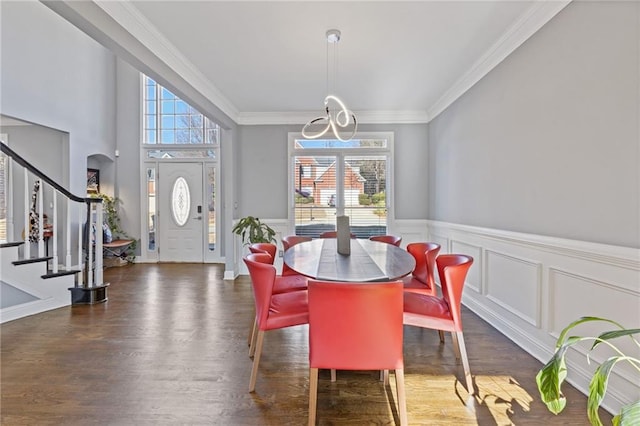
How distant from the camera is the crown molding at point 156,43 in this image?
7.58 feet

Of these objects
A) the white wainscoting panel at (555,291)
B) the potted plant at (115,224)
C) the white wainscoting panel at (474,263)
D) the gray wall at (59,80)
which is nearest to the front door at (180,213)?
the potted plant at (115,224)

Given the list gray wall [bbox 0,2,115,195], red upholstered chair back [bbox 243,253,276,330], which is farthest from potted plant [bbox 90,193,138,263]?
red upholstered chair back [bbox 243,253,276,330]

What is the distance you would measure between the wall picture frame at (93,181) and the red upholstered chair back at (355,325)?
6237 mm

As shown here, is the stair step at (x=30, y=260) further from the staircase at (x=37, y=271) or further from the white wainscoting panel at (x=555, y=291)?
the white wainscoting panel at (x=555, y=291)

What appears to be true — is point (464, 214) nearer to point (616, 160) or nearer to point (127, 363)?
point (616, 160)

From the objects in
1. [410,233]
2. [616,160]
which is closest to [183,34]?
[616,160]

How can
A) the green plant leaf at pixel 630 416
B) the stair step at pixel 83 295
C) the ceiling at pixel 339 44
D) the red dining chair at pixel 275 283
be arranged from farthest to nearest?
1. the stair step at pixel 83 295
2. the red dining chair at pixel 275 283
3. the ceiling at pixel 339 44
4. the green plant leaf at pixel 630 416

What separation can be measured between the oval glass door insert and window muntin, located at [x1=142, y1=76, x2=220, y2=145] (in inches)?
34.5

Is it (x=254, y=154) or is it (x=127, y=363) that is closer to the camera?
(x=127, y=363)

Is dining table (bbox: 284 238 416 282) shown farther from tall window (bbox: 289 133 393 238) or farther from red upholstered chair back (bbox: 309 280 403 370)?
tall window (bbox: 289 133 393 238)

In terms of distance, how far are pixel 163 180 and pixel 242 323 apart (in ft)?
14.8

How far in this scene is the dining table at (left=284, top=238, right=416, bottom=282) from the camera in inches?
73.2

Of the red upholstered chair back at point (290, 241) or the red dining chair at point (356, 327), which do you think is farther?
the red upholstered chair back at point (290, 241)

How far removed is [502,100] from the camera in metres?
2.96
